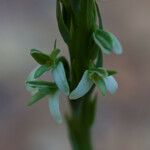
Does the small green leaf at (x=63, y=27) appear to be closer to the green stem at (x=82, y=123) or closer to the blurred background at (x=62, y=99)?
the green stem at (x=82, y=123)

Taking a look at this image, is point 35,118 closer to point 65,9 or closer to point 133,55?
point 133,55

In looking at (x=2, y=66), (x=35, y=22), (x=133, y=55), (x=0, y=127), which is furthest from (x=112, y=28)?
(x=0, y=127)

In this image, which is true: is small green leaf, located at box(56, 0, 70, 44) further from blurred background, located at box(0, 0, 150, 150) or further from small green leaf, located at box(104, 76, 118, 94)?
blurred background, located at box(0, 0, 150, 150)

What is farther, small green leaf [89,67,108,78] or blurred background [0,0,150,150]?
blurred background [0,0,150,150]

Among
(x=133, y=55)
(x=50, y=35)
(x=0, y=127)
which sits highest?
(x=50, y=35)

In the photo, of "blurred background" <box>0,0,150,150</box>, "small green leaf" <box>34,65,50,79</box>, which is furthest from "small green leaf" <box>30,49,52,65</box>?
"blurred background" <box>0,0,150,150</box>

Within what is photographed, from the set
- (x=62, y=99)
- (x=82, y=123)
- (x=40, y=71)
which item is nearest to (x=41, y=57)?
(x=40, y=71)

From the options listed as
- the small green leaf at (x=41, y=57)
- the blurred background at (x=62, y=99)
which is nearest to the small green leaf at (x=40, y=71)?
the small green leaf at (x=41, y=57)
